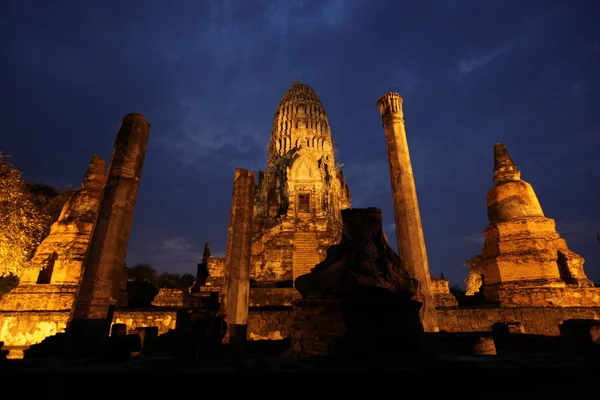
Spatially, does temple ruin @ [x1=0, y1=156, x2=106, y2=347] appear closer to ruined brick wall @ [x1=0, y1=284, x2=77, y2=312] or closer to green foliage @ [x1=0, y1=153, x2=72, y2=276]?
ruined brick wall @ [x1=0, y1=284, x2=77, y2=312]

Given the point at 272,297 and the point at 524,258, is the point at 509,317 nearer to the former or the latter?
the point at 524,258

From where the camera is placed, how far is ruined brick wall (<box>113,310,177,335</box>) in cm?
1105

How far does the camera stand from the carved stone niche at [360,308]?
17.9ft

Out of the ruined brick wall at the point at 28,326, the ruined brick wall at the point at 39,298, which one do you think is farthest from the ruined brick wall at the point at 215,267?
the ruined brick wall at the point at 28,326

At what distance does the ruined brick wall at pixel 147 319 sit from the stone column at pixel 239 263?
2.94 meters

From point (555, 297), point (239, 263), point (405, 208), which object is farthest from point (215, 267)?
point (555, 297)

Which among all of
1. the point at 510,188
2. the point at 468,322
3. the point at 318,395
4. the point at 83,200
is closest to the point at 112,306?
the point at 318,395

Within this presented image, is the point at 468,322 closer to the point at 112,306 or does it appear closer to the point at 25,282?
the point at 112,306

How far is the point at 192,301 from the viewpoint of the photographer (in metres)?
14.3

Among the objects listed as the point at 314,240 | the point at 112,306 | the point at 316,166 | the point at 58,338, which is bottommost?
the point at 58,338

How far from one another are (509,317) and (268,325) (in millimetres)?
8937

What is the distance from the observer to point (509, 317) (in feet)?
37.2

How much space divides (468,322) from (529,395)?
351 inches

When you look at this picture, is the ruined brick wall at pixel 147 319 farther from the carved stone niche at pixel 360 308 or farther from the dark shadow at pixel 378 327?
the dark shadow at pixel 378 327
